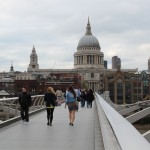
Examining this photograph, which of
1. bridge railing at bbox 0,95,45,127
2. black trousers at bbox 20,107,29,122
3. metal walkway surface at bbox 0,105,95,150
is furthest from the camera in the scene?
black trousers at bbox 20,107,29,122

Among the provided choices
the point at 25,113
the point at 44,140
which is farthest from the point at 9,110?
the point at 44,140

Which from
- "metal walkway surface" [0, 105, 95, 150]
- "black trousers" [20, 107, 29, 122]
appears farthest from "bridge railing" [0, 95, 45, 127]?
"metal walkway surface" [0, 105, 95, 150]

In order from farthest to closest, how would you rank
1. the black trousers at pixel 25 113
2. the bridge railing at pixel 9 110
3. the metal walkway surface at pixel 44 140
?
the black trousers at pixel 25 113 < the bridge railing at pixel 9 110 < the metal walkway surface at pixel 44 140

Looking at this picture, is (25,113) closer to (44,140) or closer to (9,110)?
(9,110)

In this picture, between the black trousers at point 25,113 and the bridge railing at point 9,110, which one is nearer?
the bridge railing at point 9,110

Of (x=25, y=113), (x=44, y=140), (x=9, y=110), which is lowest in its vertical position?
(x=44, y=140)

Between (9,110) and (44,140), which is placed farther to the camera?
(9,110)

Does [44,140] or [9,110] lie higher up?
[9,110]

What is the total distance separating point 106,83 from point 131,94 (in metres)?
8.33

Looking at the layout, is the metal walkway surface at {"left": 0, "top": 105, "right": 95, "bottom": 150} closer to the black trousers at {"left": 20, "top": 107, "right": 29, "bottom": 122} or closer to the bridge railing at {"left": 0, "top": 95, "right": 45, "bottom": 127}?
the bridge railing at {"left": 0, "top": 95, "right": 45, "bottom": 127}

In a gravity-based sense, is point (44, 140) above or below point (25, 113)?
below

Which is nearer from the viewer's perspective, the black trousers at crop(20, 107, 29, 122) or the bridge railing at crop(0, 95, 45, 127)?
the bridge railing at crop(0, 95, 45, 127)

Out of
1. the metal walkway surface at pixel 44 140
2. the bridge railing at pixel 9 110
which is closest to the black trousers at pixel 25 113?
the bridge railing at pixel 9 110

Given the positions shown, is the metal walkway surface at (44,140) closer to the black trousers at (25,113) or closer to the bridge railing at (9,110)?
the bridge railing at (9,110)
